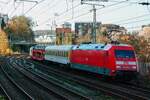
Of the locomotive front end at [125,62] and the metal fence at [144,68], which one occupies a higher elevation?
the locomotive front end at [125,62]

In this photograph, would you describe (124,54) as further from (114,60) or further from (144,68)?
(144,68)

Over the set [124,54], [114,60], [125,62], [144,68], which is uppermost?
[124,54]

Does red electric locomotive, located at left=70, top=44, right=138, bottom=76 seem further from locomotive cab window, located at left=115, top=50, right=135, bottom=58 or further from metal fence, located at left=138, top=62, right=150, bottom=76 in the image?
metal fence, located at left=138, top=62, right=150, bottom=76

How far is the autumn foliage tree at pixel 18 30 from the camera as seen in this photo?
15162 cm

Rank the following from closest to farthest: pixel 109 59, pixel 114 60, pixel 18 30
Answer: pixel 114 60 < pixel 109 59 < pixel 18 30

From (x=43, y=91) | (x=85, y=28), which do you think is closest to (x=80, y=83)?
(x=43, y=91)

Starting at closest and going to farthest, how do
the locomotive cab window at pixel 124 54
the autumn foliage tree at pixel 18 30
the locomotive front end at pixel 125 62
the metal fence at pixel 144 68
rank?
the locomotive front end at pixel 125 62 < the locomotive cab window at pixel 124 54 < the metal fence at pixel 144 68 < the autumn foliage tree at pixel 18 30

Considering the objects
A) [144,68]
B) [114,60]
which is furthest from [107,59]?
[144,68]

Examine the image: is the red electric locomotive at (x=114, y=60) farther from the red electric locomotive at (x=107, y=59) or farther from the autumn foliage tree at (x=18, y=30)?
the autumn foliage tree at (x=18, y=30)

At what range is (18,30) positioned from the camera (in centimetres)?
15388

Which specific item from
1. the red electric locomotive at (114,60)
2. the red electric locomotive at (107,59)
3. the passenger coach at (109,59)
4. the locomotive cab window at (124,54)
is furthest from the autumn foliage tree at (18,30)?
the locomotive cab window at (124,54)

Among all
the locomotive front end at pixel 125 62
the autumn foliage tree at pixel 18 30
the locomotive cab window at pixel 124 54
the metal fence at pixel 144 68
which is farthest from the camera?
the autumn foliage tree at pixel 18 30

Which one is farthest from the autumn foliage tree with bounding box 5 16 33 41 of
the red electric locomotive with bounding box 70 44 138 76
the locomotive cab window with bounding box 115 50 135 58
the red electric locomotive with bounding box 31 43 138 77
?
the locomotive cab window with bounding box 115 50 135 58

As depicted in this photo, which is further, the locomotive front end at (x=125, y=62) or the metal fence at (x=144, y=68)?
the metal fence at (x=144, y=68)
